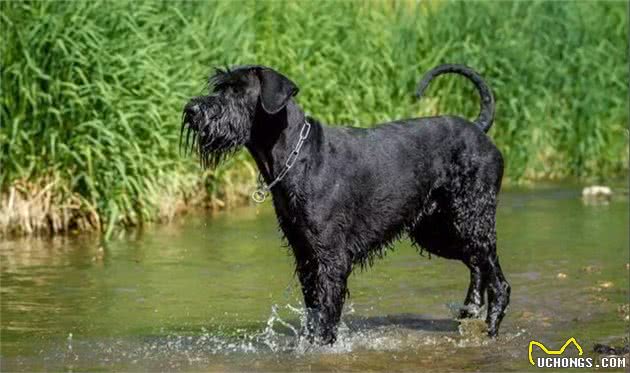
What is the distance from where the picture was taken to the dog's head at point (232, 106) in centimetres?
805

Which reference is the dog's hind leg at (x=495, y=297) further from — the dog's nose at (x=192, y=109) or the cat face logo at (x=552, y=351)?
the dog's nose at (x=192, y=109)

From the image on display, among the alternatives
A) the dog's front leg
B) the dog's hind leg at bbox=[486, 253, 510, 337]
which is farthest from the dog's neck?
the dog's hind leg at bbox=[486, 253, 510, 337]

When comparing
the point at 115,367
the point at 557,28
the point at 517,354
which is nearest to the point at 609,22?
the point at 557,28

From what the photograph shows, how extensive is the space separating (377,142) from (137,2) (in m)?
5.02

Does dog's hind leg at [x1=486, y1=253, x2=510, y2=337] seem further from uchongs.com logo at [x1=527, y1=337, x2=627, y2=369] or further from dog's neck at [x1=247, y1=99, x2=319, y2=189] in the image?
dog's neck at [x1=247, y1=99, x2=319, y2=189]

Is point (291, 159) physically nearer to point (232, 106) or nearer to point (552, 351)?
point (232, 106)

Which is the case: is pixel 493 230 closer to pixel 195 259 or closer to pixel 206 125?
pixel 206 125

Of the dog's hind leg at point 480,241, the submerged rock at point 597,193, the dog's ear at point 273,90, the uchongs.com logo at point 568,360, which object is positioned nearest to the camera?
the uchongs.com logo at point 568,360

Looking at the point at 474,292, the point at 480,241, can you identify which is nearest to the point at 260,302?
the point at 474,292

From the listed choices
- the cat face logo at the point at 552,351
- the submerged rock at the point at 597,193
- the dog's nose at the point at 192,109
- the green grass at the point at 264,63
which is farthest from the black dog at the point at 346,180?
the submerged rock at the point at 597,193

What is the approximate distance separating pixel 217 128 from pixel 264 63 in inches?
265

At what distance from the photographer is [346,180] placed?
8.41 meters

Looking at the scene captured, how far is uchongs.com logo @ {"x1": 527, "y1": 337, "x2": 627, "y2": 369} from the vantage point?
7992mm

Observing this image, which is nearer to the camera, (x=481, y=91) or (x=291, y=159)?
(x=291, y=159)
